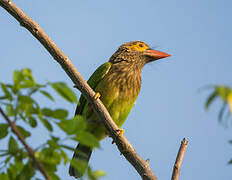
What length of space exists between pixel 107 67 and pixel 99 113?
1625 millimetres

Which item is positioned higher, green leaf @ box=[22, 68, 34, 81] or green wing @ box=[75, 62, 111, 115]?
green wing @ box=[75, 62, 111, 115]

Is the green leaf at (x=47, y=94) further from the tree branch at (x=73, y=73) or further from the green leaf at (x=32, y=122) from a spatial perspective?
the tree branch at (x=73, y=73)

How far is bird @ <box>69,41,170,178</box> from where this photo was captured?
4797mm

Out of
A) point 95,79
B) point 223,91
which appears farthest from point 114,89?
point 223,91

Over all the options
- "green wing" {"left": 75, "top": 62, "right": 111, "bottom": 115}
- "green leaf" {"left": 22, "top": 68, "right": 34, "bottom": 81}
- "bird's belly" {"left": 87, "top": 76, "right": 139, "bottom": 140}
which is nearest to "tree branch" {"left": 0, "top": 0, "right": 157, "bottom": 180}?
"bird's belly" {"left": 87, "top": 76, "right": 139, "bottom": 140}

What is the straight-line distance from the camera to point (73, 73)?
136 inches

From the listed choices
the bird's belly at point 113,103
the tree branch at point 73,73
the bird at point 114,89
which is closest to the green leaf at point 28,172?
the tree branch at point 73,73

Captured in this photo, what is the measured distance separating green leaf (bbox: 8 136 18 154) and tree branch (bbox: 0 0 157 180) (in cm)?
179

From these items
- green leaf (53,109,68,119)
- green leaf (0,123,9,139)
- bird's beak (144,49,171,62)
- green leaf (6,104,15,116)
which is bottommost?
green leaf (0,123,9,139)

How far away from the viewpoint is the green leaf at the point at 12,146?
5.49 ft

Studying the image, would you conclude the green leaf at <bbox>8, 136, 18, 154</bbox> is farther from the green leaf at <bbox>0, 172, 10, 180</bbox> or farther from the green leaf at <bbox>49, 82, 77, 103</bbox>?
the green leaf at <bbox>49, 82, 77, 103</bbox>

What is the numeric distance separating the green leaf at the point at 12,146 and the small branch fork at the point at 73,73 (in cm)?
179

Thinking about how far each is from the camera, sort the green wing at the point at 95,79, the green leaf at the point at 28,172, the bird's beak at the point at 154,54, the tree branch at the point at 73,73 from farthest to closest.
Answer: the bird's beak at the point at 154,54
the green wing at the point at 95,79
the tree branch at the point at 73,73
the green leaf at the point at 28,172

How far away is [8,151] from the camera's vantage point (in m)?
1.68
